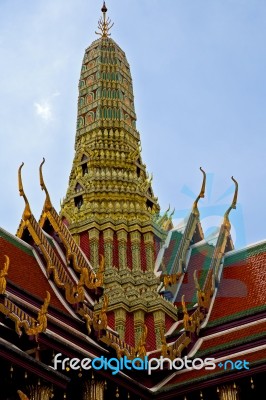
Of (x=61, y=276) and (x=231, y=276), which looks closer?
(x=61, y=276)

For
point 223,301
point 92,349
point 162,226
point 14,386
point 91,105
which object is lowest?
point 14,386

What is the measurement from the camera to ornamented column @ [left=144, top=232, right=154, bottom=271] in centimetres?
2014

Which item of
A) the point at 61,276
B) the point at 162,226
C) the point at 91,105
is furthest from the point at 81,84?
the point at 61,276

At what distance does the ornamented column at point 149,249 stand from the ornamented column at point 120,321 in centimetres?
173

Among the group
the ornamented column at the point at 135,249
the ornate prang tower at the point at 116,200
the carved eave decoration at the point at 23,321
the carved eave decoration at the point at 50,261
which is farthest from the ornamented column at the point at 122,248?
the carved eave decoration at the point at 23,321

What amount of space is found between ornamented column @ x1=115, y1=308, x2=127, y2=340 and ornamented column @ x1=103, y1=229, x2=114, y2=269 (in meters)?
1.47

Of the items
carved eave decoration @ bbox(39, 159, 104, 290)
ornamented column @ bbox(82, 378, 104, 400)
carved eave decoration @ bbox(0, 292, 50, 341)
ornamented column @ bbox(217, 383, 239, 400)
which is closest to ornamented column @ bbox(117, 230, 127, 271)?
carved eave decoration @ bbox(39, 159, 104, 290)

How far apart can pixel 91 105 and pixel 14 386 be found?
1259cm

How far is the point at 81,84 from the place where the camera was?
25.0 metres

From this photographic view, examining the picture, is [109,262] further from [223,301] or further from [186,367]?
[186,367]

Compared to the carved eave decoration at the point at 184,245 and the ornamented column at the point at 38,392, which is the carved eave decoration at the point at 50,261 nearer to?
the carved eave decoration at the point at 184,245

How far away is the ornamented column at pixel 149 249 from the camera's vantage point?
2014 cm

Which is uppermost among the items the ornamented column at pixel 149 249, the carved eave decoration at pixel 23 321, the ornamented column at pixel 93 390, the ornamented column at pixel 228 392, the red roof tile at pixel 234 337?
the ornamented column at pixel 149 249

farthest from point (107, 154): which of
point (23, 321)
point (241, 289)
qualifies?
point (23, 321)
